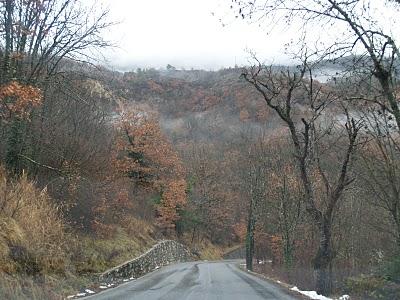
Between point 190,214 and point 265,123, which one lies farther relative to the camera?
point 190,214

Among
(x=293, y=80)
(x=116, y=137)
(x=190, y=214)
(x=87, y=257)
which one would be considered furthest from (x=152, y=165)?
(x=293, y=80)

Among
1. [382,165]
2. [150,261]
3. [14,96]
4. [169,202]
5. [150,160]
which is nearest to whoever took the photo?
[14,96]

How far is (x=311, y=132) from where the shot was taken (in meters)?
23.2

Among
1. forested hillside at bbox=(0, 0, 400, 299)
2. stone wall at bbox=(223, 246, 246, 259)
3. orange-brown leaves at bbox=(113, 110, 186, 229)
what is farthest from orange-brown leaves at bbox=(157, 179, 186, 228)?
stone wall at bbox=(223, 246, 246, 259)

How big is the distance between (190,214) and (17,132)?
50602 mm

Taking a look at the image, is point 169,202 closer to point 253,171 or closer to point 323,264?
point 253,171

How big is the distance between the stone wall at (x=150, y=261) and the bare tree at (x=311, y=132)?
9653 mm

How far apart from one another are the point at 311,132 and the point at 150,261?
1977 centimetres

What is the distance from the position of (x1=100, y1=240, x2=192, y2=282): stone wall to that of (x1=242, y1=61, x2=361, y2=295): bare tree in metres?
9.65

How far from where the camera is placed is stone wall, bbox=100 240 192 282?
85.6ft

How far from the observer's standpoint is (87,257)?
77.2 ft

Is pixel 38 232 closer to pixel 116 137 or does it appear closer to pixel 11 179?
pixel 11 179

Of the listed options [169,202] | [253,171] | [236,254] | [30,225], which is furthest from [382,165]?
[236,254]

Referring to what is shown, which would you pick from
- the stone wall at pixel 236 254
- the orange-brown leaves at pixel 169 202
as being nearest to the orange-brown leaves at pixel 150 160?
the orange-brown leaves at pixel 169 202
